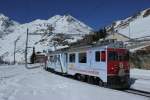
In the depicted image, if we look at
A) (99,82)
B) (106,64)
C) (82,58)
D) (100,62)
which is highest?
(82,58)

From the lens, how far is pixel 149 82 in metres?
25.7

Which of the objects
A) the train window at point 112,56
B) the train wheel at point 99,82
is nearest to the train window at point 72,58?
the train wheel at point 99,82

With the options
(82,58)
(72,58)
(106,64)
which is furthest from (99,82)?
(72,58)

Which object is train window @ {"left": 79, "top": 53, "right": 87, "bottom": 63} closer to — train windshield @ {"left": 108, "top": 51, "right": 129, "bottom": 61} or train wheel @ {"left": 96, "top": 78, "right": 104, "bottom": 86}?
train wheel @ {"left": 96, "top": 78, "right": 104, "bottom": 86}

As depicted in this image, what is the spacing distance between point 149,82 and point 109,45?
536cm

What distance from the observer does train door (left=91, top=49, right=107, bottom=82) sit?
883 inches

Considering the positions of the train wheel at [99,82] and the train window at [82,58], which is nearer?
the train wheel at [99,82]

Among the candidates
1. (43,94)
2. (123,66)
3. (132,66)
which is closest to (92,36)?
(132,66)

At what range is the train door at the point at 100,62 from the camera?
22438mm

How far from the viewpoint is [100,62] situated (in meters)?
23.1

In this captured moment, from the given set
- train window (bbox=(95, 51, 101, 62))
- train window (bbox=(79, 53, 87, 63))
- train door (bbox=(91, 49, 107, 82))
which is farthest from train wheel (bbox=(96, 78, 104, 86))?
Result: train window (bbox=(79, 53, 87, 63))

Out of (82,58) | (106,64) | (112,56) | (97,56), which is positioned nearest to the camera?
(106,64)

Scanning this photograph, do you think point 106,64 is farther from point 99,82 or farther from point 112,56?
point 99,82

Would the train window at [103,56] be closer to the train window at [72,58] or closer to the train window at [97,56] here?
the train window at [97,56]
